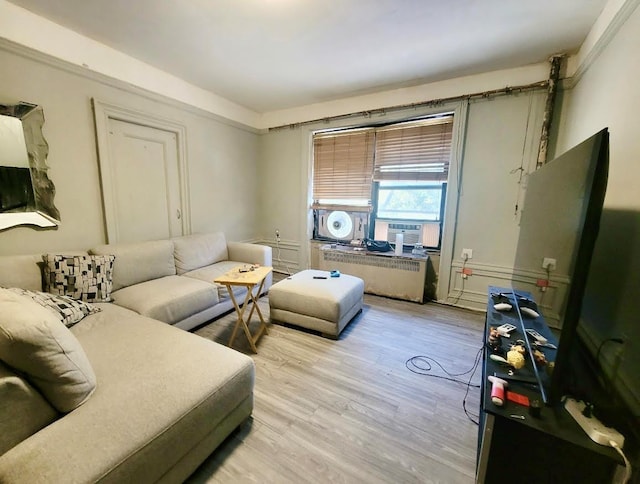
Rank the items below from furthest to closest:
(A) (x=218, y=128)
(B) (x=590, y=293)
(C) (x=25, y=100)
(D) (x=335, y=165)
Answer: (D) (x=335, y=165)
(A) (x=218, y=128)
(C) (x=25, y=100)
(B) (x=590, y=293)

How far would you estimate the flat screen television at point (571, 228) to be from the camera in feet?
2.85

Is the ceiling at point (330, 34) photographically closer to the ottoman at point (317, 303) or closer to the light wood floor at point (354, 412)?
the ottoman at point (317, 303)

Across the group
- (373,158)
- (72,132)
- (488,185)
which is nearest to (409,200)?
(373,158)

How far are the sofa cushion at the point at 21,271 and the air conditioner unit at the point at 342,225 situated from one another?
3161mm

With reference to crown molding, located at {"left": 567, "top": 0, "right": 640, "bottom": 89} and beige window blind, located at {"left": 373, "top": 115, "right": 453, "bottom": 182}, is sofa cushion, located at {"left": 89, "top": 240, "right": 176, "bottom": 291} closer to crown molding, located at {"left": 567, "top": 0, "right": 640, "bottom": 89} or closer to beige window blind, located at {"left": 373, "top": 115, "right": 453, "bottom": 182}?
beige window blind, located at {"left": 373, "top": 115, "right": 453, "bottom": 182}

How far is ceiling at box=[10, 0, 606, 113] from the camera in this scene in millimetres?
1870

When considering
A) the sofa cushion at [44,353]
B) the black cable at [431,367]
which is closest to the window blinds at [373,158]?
the black cable at [431,367]

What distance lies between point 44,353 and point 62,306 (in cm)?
106

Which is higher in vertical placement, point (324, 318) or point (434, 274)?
point (434, 274)

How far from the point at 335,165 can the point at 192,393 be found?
3405mm

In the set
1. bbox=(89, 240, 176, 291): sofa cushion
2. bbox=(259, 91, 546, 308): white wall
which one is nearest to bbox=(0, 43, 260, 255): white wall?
bbox=(89, 240, 176, 291): sofa cushion

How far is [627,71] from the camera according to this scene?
146cm

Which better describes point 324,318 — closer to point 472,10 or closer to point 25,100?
point 472,10

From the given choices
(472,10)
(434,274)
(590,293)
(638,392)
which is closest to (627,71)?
(472,10)
